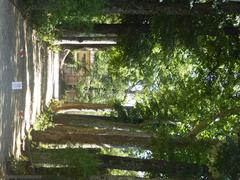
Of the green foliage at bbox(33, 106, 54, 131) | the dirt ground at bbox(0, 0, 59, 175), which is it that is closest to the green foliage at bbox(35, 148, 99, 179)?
the dirt ground at bbox(0, 0, 59, 175)

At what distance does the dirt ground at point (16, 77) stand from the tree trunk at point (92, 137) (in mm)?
762

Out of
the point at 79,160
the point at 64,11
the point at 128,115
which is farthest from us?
the point at 128,115

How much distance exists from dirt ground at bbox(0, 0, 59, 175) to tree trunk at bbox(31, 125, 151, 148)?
2.50 feet

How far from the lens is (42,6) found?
47.6 ft

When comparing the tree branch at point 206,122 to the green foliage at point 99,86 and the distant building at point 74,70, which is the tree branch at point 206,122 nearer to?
the green foliage at point 99,86

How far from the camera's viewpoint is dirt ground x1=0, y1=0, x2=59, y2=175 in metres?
14.0

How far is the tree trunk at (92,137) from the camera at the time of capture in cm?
1530

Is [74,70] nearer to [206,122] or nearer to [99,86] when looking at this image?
[99,86]

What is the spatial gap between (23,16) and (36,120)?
5041 millimetres

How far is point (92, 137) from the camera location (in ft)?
51.8

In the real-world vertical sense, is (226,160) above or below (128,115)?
below

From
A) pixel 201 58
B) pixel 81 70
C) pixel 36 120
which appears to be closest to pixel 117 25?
pixel 201 58

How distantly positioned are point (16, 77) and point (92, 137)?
2.98 meters

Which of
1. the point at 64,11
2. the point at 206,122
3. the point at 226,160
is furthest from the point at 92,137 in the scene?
the point at 226,160
